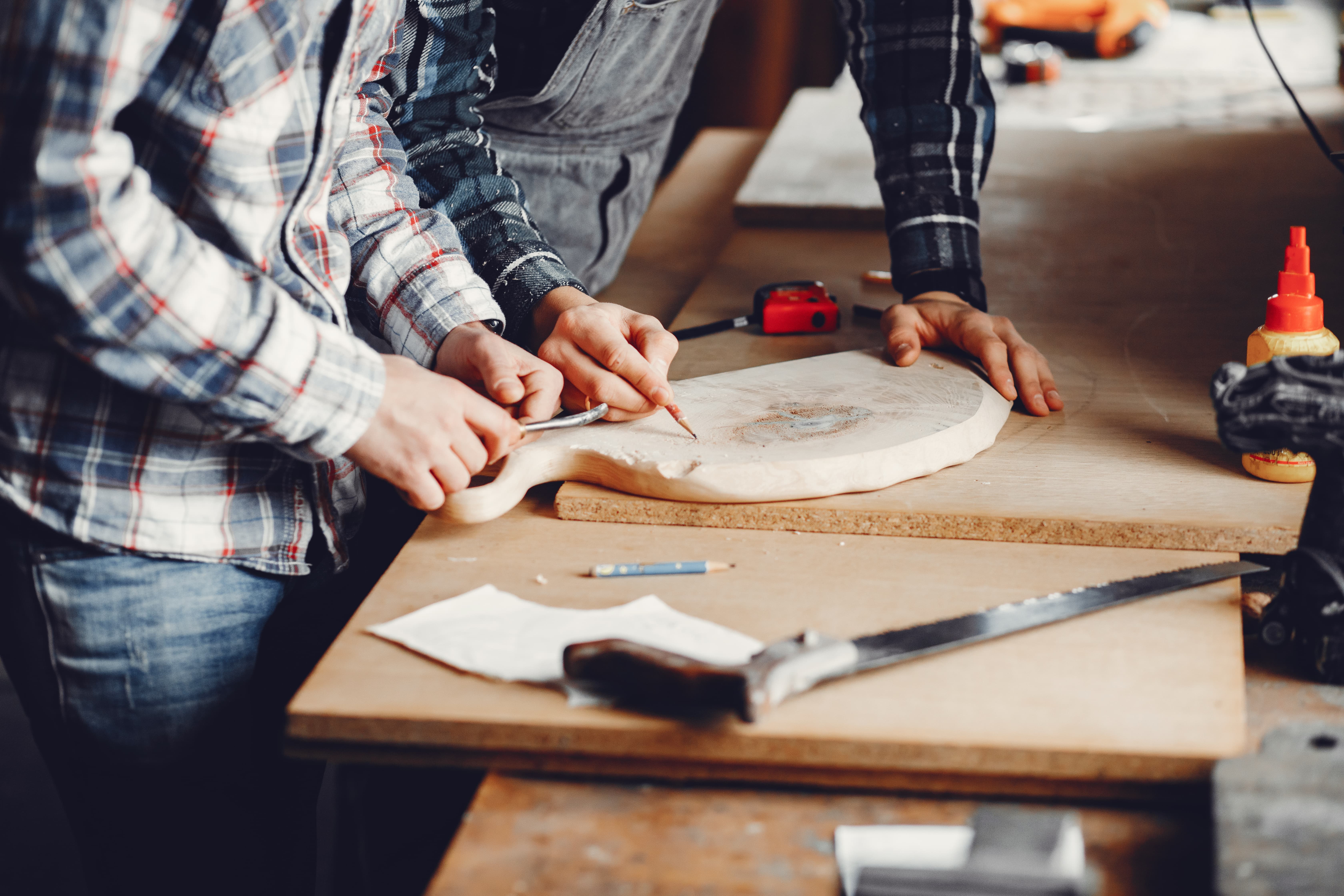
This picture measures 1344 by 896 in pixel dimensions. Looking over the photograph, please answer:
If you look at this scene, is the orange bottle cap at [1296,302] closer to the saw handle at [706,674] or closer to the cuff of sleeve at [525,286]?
the saw handle at [706,674]

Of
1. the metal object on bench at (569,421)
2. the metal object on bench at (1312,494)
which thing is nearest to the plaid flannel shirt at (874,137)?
the metal object on bench at (569,421)

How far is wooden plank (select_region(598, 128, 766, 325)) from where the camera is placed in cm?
193

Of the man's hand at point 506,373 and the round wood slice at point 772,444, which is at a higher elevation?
the man's hand at point 506,373

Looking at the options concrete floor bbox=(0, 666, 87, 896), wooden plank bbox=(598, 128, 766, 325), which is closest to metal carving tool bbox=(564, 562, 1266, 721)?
wooden plank bbox=(598, 128, 766, 325)

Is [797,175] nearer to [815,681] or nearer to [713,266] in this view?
[713,266]

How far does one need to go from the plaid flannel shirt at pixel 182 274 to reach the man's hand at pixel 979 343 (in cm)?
68

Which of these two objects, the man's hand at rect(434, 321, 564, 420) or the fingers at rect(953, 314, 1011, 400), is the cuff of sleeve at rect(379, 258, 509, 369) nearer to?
the man's hand at rect(434, 321, 564, 420)

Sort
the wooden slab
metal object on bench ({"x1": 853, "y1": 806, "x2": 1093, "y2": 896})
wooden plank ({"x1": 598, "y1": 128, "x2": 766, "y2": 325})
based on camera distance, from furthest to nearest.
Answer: the wooden slab
wooden plank ({"x1": 598, "y1": 128, "x2": 766, "y2": 325})
metal object on bench ({"x1": 853, "y1": 806, "x2": 1093, "y2": 896})

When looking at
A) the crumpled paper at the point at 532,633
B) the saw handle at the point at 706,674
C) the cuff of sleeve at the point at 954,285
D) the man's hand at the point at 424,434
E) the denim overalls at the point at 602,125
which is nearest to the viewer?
the saw handle at the point at 706,674

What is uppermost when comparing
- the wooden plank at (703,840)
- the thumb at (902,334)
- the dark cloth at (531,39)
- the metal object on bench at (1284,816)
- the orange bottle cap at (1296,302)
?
the dark cloth at (531,39)

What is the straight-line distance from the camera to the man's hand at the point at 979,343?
133cm

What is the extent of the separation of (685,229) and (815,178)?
11.0 inches

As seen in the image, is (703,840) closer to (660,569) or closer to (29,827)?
(660,569)

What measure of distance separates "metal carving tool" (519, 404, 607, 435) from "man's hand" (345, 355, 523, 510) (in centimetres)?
8
